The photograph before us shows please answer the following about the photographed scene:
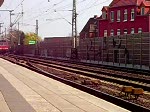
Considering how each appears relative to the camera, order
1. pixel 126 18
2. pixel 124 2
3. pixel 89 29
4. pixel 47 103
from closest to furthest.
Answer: pixel 47 103
pixel 126 18
pixel 124 2
pixel 89 29

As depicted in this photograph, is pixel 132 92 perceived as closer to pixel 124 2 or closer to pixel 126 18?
pixel 126 18

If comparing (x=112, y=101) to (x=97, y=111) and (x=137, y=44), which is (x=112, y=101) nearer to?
(x=97, y=111)

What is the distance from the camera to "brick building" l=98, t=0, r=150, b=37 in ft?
227

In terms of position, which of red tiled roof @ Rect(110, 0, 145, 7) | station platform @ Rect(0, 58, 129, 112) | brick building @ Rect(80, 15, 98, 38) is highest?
red tiled roof @ Rect(110, 0, 145, 7)

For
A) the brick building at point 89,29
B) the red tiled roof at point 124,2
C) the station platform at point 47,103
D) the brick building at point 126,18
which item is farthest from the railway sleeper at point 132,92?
the brick building at point 89,29

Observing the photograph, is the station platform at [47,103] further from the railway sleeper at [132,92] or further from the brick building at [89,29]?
the brick building at [89,29]

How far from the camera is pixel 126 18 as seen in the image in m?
73.3

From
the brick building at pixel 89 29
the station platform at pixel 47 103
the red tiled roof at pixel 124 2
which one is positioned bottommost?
the station platform at pixel 47 103

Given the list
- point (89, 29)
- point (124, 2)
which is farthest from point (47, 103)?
point (89, 29)

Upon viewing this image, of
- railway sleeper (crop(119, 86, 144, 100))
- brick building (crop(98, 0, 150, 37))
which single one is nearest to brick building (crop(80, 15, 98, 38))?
brick building (crop(98, 0, 150, 37))

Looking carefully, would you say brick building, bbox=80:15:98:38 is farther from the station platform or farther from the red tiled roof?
the station platform

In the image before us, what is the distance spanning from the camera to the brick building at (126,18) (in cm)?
6925

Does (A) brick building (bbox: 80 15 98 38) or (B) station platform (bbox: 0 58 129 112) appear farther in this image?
(A) brick building (bbox: 80 15 98 38)

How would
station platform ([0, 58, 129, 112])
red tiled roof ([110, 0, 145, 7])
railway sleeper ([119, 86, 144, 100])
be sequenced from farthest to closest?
red tiled roof ([110, 0, 145, 7])
railway sleeper ([119, 86, 144, 100])
station platform ([0, 58, 129, 112])
